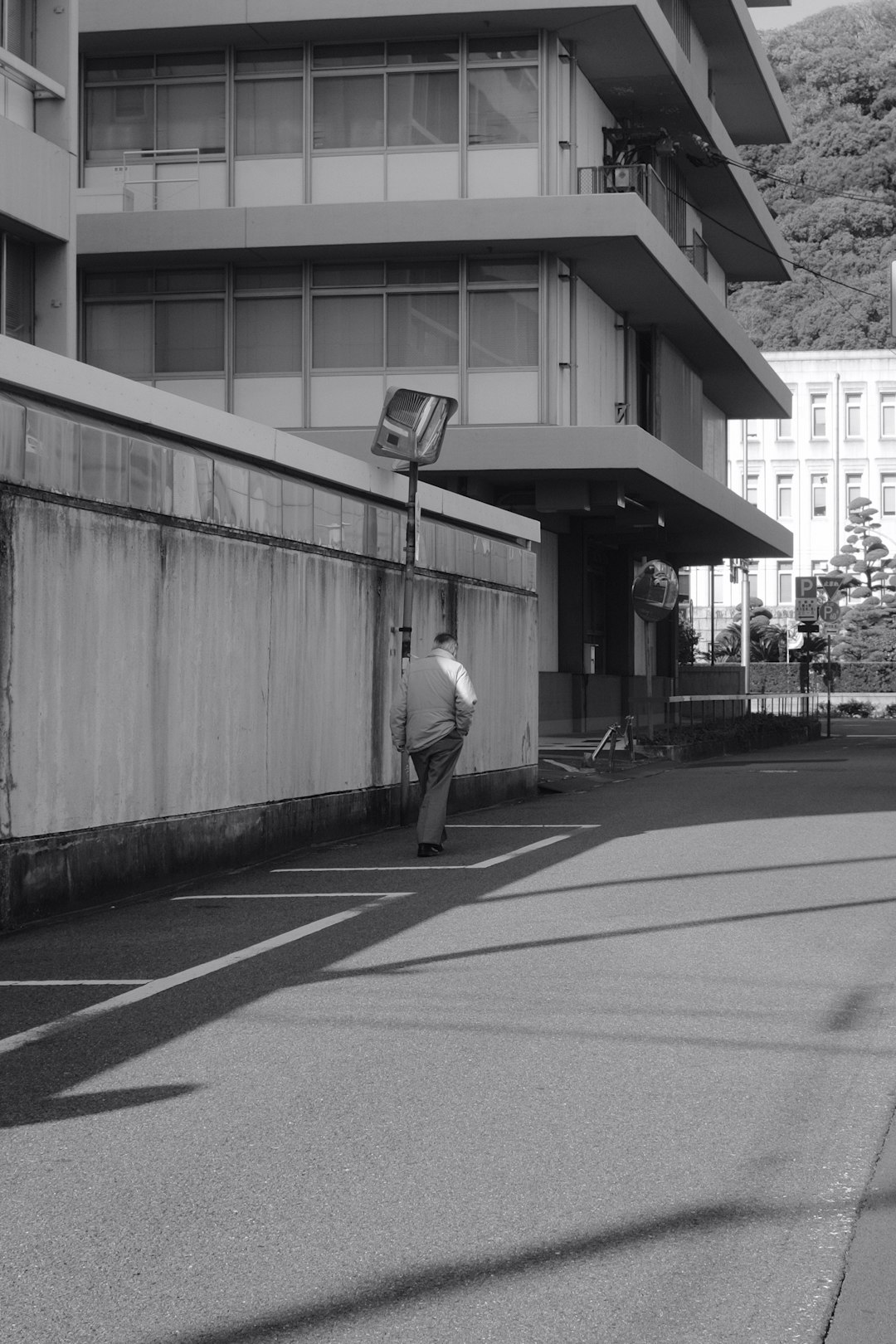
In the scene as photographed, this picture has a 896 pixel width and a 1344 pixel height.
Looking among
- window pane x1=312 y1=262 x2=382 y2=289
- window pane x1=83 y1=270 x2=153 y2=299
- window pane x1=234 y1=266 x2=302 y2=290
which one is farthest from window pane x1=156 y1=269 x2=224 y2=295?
window pane x1=312 y1=262 x2=382 y2=289

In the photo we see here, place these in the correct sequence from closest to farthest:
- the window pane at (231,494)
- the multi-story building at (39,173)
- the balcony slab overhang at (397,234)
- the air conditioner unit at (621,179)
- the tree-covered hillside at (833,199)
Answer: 1. the window pane at (231,494)
2. the multi-story building at (39,173)
3. the balcony slab overhang at (397,234)
4. the air conditioner unit at (621,179)
5. the tree-covered hillside at (833,199)

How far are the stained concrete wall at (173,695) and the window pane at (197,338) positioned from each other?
16.4 m

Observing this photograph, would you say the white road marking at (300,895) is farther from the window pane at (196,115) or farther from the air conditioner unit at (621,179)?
the air conditioner unit at (621,179)

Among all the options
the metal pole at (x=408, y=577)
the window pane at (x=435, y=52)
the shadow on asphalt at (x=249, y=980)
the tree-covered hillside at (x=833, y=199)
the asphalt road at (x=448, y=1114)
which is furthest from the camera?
the tree-covered hillside at (x=833, y=199)

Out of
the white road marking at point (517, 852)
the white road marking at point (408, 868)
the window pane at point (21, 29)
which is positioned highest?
the window pane at point (21, 29)

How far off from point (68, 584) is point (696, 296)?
2703cm

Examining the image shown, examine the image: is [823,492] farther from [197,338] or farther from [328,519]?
[328,519]

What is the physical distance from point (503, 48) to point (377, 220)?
3910mm

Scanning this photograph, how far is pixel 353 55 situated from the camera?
31.9 m

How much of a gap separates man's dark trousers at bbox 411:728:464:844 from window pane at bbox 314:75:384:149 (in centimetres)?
2060

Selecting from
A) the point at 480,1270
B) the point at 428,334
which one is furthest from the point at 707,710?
the point at 480,1270

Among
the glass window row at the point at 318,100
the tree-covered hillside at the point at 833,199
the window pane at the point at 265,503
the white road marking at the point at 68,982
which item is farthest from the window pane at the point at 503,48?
the tree-covered hillside at the point at 833,199

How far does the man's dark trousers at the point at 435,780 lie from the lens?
44.0 ft

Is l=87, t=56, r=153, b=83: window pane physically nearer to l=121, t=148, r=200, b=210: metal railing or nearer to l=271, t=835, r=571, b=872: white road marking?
l=121, t=148, r=200, b=210: metal railing
